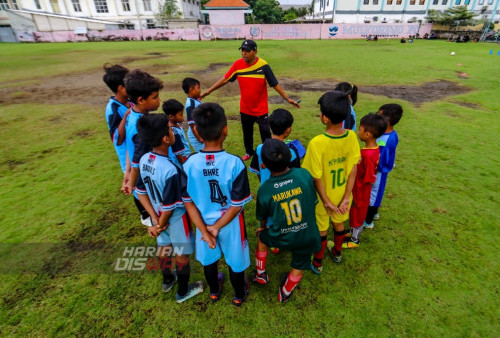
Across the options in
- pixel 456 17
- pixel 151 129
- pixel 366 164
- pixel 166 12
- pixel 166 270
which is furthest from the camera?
pixel 166 12

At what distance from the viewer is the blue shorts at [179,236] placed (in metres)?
2.38

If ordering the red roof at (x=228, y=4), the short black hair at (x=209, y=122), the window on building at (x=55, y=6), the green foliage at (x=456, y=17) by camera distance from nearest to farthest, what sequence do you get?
the short black hair at (x=209, y=122) → the green foliage at (x=456, y=17) → the window on building at (x=55, y=6) → the red roof at (x=228, y=4)

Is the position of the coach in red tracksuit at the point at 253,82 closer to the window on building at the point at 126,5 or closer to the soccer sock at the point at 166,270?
the soccer sock at the point at 166,270

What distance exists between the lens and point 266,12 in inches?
2456

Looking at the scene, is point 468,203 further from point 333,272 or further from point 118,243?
point 118,243

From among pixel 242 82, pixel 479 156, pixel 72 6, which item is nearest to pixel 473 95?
pixel 479 156

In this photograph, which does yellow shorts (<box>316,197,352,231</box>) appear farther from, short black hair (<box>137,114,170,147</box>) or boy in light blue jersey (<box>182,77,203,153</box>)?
boy in light blue jersey (<box>182,77,203,153</box>)

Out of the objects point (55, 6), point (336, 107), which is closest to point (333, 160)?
point (336, 107)

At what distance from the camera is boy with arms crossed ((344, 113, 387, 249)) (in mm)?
2738

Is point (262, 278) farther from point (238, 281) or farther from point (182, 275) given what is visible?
point (182, 275)

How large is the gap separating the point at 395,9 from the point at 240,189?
64.3 metres

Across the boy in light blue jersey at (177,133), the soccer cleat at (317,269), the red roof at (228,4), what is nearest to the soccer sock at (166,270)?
the boy in light blue jersey at (177,133)

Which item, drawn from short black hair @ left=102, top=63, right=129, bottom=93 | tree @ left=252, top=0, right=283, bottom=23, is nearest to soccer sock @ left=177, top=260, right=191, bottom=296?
short black hair @ left=102, top=63, right=129, bottom=93

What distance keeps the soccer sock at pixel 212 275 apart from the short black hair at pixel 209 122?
124 centimetres
